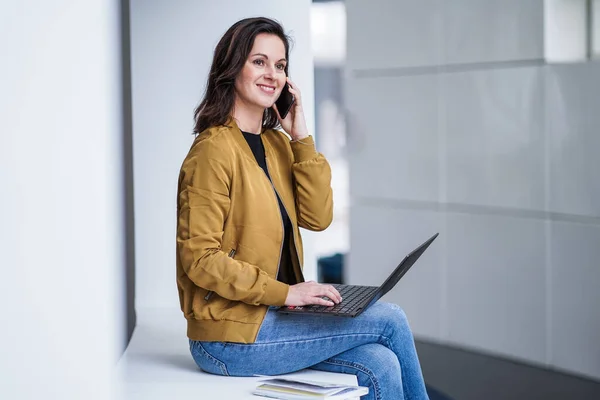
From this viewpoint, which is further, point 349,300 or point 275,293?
point 349,300

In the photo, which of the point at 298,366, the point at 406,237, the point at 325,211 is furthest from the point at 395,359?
the point at 406,237

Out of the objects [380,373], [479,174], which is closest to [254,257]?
[380,373]

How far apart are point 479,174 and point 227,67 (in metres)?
2.53

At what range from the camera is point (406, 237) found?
201 inches

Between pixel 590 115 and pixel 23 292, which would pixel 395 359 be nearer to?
pixel 23 292

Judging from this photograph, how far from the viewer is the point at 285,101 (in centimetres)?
255

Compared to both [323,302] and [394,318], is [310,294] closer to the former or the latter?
[323,302]

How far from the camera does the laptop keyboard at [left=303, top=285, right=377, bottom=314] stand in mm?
2222

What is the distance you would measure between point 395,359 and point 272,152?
0.69 meters

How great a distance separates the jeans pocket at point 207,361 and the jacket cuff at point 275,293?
25 cm

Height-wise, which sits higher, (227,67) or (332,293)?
(227,67)

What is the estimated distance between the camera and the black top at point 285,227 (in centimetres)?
241

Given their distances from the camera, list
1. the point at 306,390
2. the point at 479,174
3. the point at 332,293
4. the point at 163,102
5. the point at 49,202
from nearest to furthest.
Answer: the point at 49,202, the point at 306,390, the point at 332,293, the point at 163,102, the point at 479,174

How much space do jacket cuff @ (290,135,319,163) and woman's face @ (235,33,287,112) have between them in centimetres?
15
